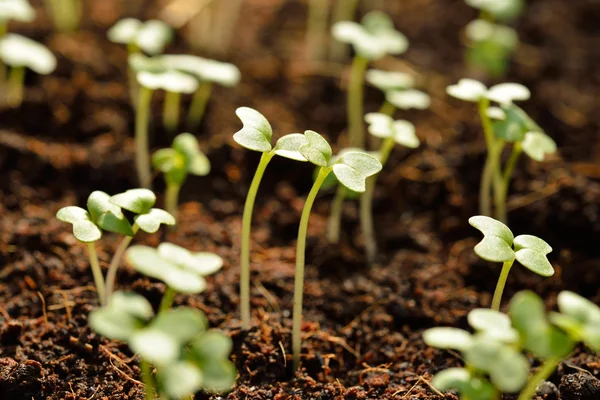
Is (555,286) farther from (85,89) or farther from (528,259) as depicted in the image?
(85,89)

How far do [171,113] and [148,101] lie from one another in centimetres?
18

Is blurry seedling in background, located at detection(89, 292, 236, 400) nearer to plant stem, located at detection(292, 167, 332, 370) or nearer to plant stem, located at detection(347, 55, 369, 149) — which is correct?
plant stem, located at detection(292, 167, 332, 370)

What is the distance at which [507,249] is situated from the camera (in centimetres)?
126

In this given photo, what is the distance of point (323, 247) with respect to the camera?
1896 mm

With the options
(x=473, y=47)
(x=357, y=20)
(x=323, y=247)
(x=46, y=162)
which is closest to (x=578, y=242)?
(x=323, y=247)

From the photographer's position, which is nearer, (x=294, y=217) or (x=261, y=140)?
(x=261, y=140)

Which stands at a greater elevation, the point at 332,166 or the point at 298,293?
the point at 332,166

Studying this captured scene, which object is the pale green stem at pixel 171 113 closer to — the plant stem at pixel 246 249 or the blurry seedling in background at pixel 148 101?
the blurry seedling in background at pixel 148 101

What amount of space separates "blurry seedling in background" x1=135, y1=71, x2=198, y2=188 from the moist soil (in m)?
0.05

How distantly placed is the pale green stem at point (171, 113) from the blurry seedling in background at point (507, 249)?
48.2 inches

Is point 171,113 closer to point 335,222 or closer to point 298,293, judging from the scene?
point 335,222

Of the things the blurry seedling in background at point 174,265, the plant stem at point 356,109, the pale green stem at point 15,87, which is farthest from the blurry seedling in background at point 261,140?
the pale green stem at point 15,87

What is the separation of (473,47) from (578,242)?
2.76 feet

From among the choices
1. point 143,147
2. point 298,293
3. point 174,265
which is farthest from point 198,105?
point 174,265
